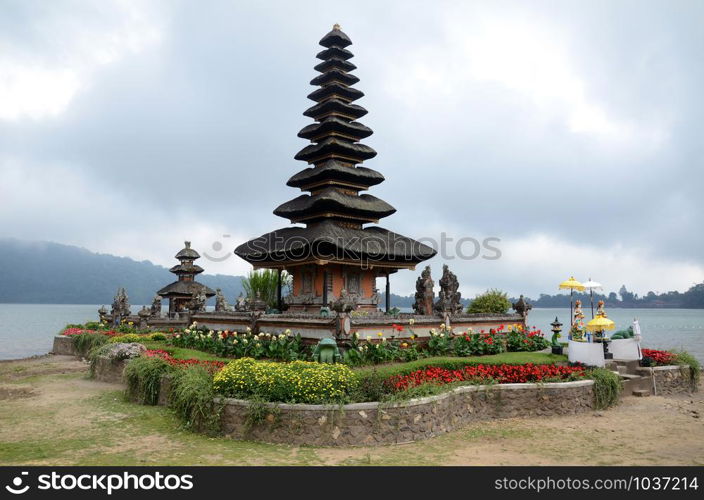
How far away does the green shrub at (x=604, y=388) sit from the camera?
554 inches

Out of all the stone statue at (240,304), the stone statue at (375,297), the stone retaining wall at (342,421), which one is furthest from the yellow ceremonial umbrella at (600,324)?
the stone statue at (240,304)

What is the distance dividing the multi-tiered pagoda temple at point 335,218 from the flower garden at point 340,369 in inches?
212

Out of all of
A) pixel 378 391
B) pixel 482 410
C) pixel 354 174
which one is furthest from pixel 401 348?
pixel 354 174

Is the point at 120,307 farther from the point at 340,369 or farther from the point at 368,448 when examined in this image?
the point at 368,448

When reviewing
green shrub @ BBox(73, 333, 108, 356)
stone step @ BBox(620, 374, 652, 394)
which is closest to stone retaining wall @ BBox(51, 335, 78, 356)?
green shrub @ BBox(73, 333, 108, 356)

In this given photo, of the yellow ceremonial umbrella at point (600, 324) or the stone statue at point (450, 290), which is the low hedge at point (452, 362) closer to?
the yellow ceremonial umbrella at point (600, 324)

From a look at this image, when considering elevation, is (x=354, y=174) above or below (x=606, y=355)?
above

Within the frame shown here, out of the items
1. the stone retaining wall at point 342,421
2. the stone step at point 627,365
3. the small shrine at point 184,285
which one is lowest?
the stone retaining wall at point 342,421

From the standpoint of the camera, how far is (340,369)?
1153 centimetres

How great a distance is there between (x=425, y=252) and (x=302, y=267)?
6.65 m

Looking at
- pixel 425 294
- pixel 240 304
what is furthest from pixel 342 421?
pixel 240 304

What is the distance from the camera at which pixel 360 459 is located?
9391mm

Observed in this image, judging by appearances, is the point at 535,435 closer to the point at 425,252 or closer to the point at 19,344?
the point at 425,252

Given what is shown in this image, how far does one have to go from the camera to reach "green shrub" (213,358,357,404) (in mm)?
10672
